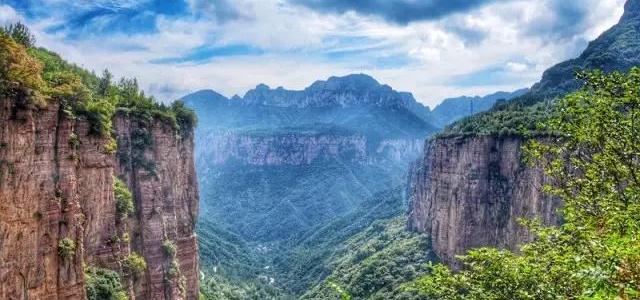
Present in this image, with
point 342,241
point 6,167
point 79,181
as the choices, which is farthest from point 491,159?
point 342,241

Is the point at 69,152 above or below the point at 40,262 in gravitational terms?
above

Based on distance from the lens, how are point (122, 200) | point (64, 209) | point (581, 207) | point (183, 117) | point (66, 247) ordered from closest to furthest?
point (581, 207)
point (66, 247)
point (64, 209)
point (122, 200)
point (183, 117)

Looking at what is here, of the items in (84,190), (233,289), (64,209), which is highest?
(84,190)

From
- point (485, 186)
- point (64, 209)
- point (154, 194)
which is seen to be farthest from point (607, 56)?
point (64, 209)

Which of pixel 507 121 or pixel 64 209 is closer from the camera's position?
pixel 64 209

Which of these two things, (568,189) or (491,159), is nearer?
(568,189)

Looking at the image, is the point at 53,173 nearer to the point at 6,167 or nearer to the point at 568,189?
the point at 6,167

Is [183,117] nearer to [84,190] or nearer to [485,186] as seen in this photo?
[84,190]
